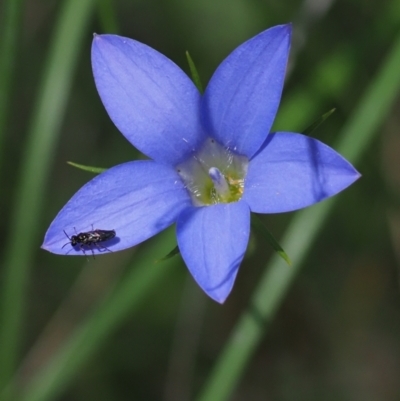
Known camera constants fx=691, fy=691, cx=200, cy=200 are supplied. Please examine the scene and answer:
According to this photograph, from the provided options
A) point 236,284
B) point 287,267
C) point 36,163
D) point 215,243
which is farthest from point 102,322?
point 236,284

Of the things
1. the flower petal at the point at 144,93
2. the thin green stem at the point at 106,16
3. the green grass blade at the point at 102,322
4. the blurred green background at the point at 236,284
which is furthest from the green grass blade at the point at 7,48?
the blurred green background at the point at 236,284

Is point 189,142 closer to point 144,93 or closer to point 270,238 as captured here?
point 144,93

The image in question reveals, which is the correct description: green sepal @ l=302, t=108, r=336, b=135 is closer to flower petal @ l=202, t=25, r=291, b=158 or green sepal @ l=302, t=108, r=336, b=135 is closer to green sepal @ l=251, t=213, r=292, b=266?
flower petal @ l=202, t=25, r=291, b=158

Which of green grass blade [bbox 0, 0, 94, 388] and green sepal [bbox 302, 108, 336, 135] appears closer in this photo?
green sepal [bbox 302, 108, 336, 135]

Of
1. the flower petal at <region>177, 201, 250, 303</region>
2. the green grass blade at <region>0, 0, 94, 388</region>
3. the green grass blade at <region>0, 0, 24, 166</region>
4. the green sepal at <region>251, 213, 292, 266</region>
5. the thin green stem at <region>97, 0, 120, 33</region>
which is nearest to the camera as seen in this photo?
the flower petal at <region>177, 201, 250, 303</region>

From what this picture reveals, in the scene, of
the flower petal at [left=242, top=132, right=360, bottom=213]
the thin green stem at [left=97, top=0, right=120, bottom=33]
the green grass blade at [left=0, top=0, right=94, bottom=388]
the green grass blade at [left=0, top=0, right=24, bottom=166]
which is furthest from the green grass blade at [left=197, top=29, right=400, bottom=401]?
the green grass blade at [left=0, top=0, right=24, bottom=166]

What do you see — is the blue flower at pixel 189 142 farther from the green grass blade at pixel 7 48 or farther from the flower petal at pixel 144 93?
the green grass blade at pixel 7 48

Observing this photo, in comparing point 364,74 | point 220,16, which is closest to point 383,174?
point 364,74
